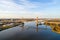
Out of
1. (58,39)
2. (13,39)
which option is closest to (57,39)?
(58,39)

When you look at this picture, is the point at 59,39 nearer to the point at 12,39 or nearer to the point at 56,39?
the point at 56,39

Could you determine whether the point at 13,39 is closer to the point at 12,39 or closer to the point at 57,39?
the point at 12,39

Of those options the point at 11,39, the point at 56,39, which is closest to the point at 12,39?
the point at 11,39

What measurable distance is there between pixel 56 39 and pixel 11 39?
6449 millimetres

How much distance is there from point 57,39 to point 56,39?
0.15m

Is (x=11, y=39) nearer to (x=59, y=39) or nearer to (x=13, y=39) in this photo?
(x=13, y=39)

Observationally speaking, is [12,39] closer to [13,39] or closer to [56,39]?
[13,39]

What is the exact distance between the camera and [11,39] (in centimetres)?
1542

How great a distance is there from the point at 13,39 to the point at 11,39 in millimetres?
284

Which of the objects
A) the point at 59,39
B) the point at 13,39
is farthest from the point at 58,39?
the point at 13,39

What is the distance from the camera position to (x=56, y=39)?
50.8 ft

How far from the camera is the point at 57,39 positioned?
50.9ft

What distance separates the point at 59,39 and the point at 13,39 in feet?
21.7

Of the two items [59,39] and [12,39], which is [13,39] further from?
[59,39]
